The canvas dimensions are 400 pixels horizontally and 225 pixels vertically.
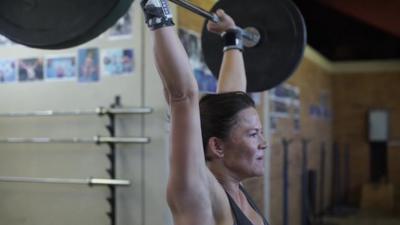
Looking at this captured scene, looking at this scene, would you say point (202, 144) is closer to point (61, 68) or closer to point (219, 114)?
point (219, 114)

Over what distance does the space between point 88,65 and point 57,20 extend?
61.9 inches

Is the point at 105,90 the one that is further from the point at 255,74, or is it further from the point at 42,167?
the point at 255,74

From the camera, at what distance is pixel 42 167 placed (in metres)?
2.71

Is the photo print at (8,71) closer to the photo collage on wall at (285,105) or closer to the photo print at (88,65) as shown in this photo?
the photo print at (88,65)

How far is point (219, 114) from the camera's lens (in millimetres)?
1158

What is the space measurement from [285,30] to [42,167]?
1499 millimetres

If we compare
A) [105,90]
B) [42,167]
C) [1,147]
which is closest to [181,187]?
[105,90]

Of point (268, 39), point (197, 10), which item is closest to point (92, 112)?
point (268, 39)

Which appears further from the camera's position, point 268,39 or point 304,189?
point 304,189

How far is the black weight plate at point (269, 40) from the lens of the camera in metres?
1.91

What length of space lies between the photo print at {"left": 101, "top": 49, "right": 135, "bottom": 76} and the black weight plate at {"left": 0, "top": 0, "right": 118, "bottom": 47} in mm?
1416

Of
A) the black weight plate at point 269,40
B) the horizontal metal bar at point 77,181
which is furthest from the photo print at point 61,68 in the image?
the black weight plate at point 269,40

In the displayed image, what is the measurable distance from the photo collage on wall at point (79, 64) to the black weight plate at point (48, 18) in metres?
1.38

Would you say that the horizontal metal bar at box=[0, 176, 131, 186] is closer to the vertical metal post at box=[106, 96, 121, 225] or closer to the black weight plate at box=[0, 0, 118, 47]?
the vertical metal post at box=[106, 96, 121, 225]
